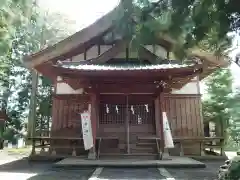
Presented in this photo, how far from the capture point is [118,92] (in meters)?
10.8

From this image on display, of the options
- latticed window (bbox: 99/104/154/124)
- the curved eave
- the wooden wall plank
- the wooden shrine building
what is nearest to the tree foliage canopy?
the wooden shrine building

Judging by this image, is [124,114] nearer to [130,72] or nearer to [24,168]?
[130,72]

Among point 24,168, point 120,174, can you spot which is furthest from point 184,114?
point 24,168

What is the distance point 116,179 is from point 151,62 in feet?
19.1

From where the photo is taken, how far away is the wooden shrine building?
1012 centimetres

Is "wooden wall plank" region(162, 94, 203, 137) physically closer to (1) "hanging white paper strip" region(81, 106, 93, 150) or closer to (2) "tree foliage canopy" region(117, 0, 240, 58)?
(1) "hanging white paper strip" region(81, 106, 93, 150)

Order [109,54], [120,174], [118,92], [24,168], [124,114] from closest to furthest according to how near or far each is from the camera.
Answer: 1. [120,174]
2. [24,168]
3. [118,92]
4. [124,114]
5. [109,54]

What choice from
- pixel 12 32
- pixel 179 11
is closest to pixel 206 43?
pixel 179 11

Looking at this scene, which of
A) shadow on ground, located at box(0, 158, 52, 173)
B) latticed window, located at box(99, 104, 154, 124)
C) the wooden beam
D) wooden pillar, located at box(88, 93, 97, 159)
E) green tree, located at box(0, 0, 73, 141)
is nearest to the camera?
shadow on ground, located at box(0, 158, 52, 173)

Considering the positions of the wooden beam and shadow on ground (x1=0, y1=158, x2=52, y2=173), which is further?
the wooden beam

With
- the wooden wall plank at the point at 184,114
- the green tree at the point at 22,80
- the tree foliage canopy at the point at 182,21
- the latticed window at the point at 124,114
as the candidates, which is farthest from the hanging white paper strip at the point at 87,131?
the green tree at the point at 22,80

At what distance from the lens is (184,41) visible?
13.9ft

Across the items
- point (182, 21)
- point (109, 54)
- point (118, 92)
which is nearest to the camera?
point (182, 21)

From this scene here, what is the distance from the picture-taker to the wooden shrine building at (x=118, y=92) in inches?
399
